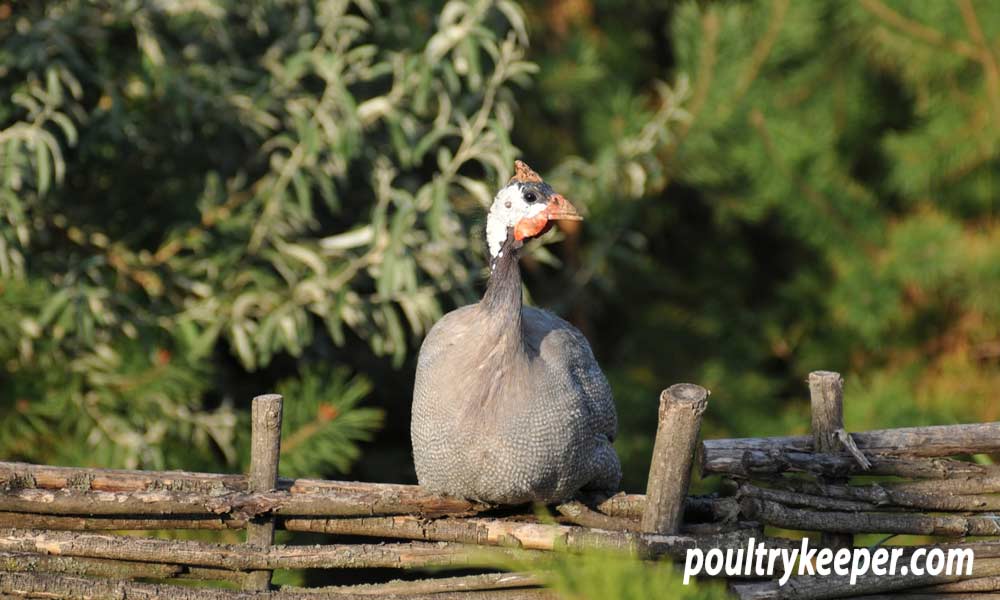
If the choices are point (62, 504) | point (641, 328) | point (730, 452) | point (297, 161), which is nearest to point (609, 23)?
point (641, 328)

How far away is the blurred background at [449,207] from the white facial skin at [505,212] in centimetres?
12

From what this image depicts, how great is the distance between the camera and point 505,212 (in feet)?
8.39

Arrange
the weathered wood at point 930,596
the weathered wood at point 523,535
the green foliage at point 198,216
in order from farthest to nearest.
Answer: the green foliage at point 198,216 → the weathered wood at point 930,596 → the weathered wood at point 523,535

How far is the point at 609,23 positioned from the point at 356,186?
165 cm

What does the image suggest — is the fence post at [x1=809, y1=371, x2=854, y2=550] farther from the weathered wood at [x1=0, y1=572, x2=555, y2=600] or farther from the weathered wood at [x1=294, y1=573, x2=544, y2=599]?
the weathered wood at [x1=0, y1=572, x2=555, y2=600]

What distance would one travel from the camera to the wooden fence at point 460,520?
2393mm

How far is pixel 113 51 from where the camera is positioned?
3922 mm

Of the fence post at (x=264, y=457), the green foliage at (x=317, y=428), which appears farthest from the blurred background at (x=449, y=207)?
the fence post at (x=264, y=457)

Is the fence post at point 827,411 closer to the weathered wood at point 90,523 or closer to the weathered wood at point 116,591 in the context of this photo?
the weathered wood at point 116,591

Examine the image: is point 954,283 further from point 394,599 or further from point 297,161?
point 394,599

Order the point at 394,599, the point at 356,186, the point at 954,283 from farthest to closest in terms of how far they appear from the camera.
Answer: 1. the point at 954,283
2. the point at 356,186
3. the point at 394,599

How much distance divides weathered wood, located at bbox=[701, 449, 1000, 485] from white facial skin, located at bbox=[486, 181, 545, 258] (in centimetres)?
59

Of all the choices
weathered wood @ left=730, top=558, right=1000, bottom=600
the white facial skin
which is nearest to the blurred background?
the white facial skin

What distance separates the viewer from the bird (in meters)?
2.45
